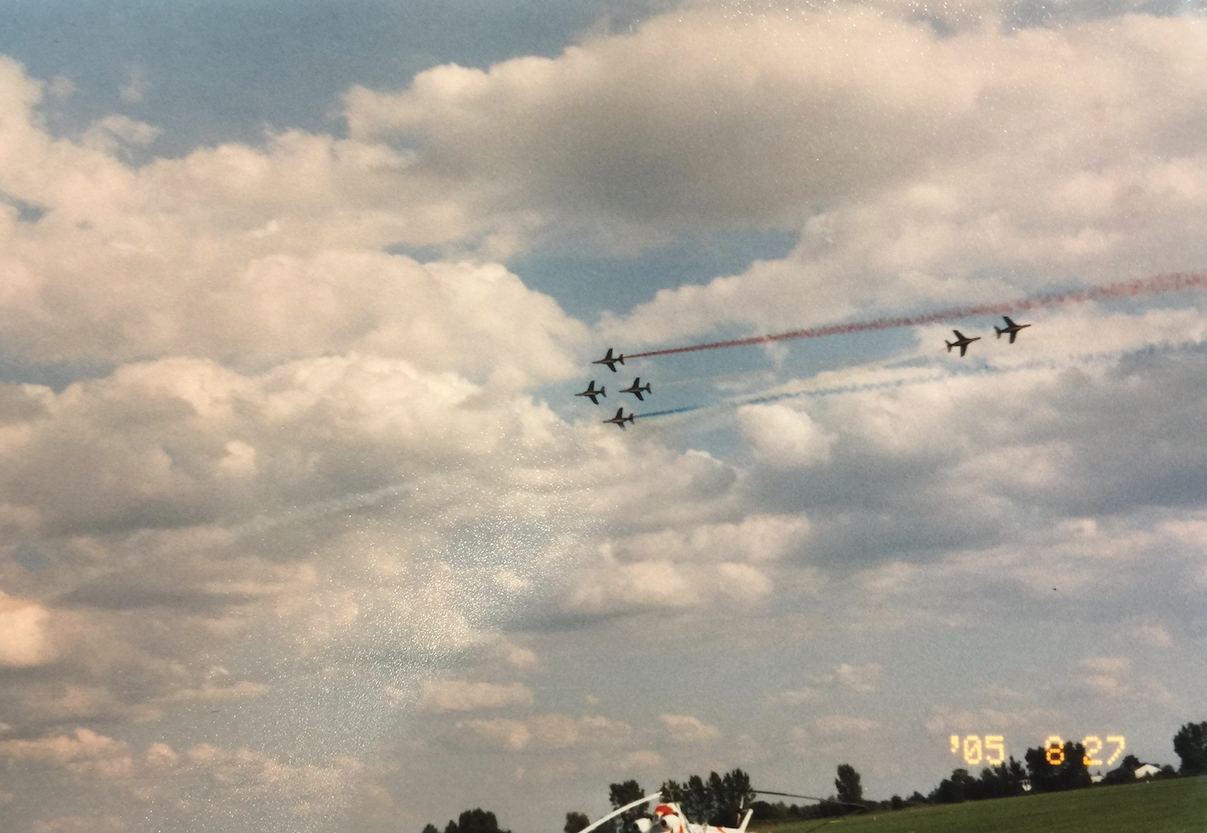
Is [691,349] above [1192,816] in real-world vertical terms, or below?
above

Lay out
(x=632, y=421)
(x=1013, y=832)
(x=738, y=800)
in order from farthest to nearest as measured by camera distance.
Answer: (x=632, y=421) → (x=1013, y=832) → (x=738, y=800)

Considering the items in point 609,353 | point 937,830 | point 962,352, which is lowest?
point 937,830

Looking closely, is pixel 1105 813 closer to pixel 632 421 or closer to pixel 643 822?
pixel 632 421

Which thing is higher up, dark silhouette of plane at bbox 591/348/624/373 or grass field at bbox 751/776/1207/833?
dark silhouette of plane at bbox 591/348/624/373

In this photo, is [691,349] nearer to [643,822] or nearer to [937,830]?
[643,822]

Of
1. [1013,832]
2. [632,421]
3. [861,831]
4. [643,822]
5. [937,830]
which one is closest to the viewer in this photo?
[643,822]

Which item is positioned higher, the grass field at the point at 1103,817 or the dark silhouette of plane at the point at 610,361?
the dark silhouette of plane at the point at 610,361

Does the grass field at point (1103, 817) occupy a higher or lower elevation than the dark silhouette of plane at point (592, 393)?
lower

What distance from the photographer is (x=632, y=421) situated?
532ft

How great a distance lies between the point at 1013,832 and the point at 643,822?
7791 centimetres

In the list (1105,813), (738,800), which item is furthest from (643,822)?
(1105,813)

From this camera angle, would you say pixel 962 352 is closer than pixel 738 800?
No

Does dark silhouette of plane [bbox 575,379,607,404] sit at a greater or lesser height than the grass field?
greater

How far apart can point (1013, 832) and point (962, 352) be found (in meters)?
56.3
